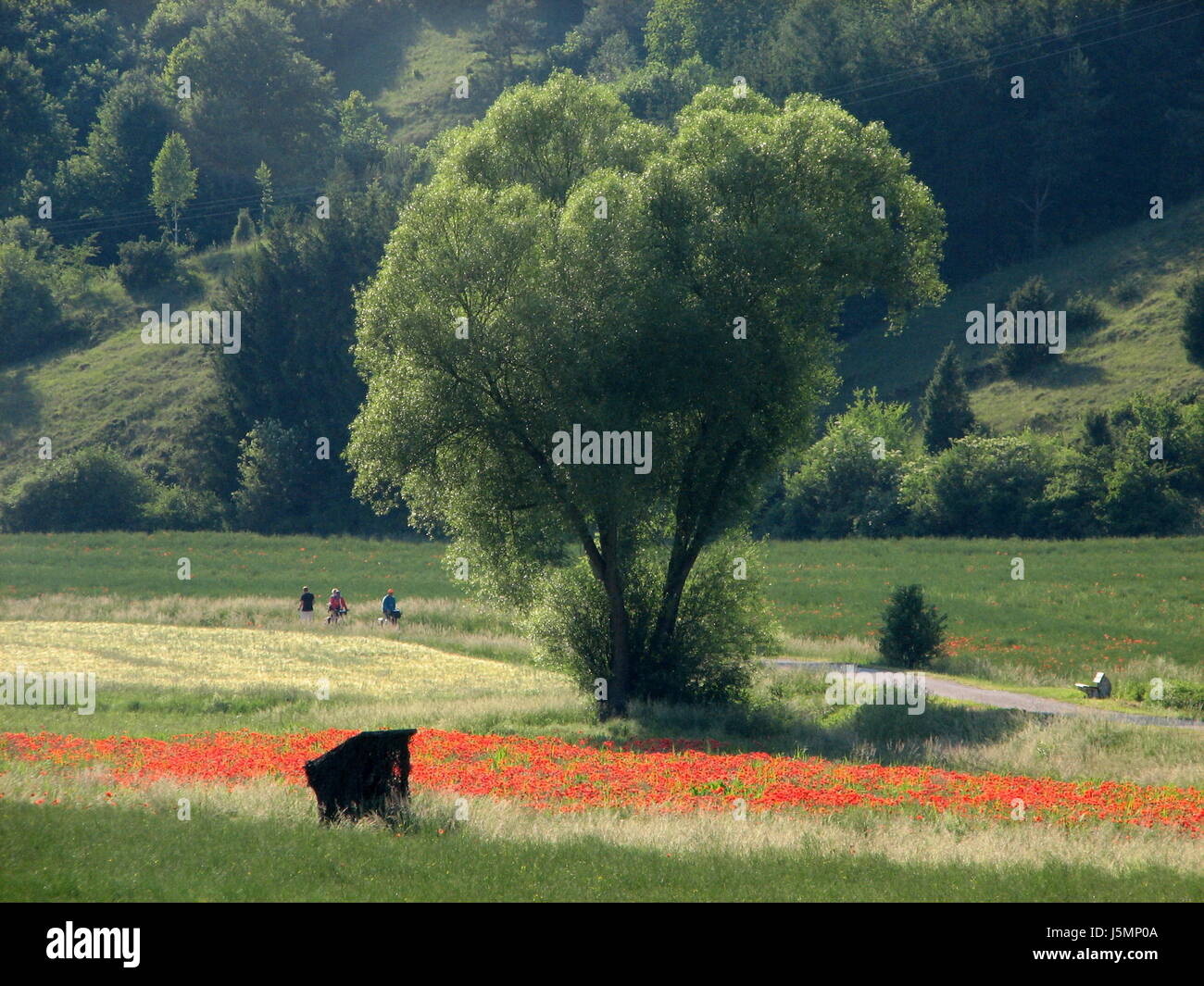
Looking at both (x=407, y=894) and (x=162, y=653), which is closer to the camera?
(x=407, y=894)

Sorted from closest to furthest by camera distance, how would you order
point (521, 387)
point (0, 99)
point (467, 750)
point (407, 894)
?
point (407, 894) → point (467, 750) → point (521, 387) → point (0, 99)

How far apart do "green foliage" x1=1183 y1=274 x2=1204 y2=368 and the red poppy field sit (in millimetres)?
62652

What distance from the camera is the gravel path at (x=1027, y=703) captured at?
2773 centimetres

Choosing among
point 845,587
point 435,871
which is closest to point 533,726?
point 435,871

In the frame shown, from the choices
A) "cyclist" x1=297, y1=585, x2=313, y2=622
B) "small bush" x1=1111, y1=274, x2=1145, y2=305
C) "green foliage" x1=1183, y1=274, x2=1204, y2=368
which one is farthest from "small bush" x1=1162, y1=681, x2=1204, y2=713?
"small bush" x1=1111, y1=274, x2=1145, y2=305

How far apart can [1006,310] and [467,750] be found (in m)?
73.4

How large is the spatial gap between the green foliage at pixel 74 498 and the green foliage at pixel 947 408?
178ft

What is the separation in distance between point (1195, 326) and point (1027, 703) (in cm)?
5594

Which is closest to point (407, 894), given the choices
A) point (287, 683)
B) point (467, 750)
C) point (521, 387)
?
point (467, 750)

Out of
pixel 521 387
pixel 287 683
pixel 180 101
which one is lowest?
pixel 287 683

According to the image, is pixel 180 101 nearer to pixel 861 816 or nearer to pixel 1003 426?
pixel 1003 426

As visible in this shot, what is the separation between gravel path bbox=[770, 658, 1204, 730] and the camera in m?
27.7

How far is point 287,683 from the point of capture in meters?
34.6

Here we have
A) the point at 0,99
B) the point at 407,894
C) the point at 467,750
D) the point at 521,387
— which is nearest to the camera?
the point at 407,894
